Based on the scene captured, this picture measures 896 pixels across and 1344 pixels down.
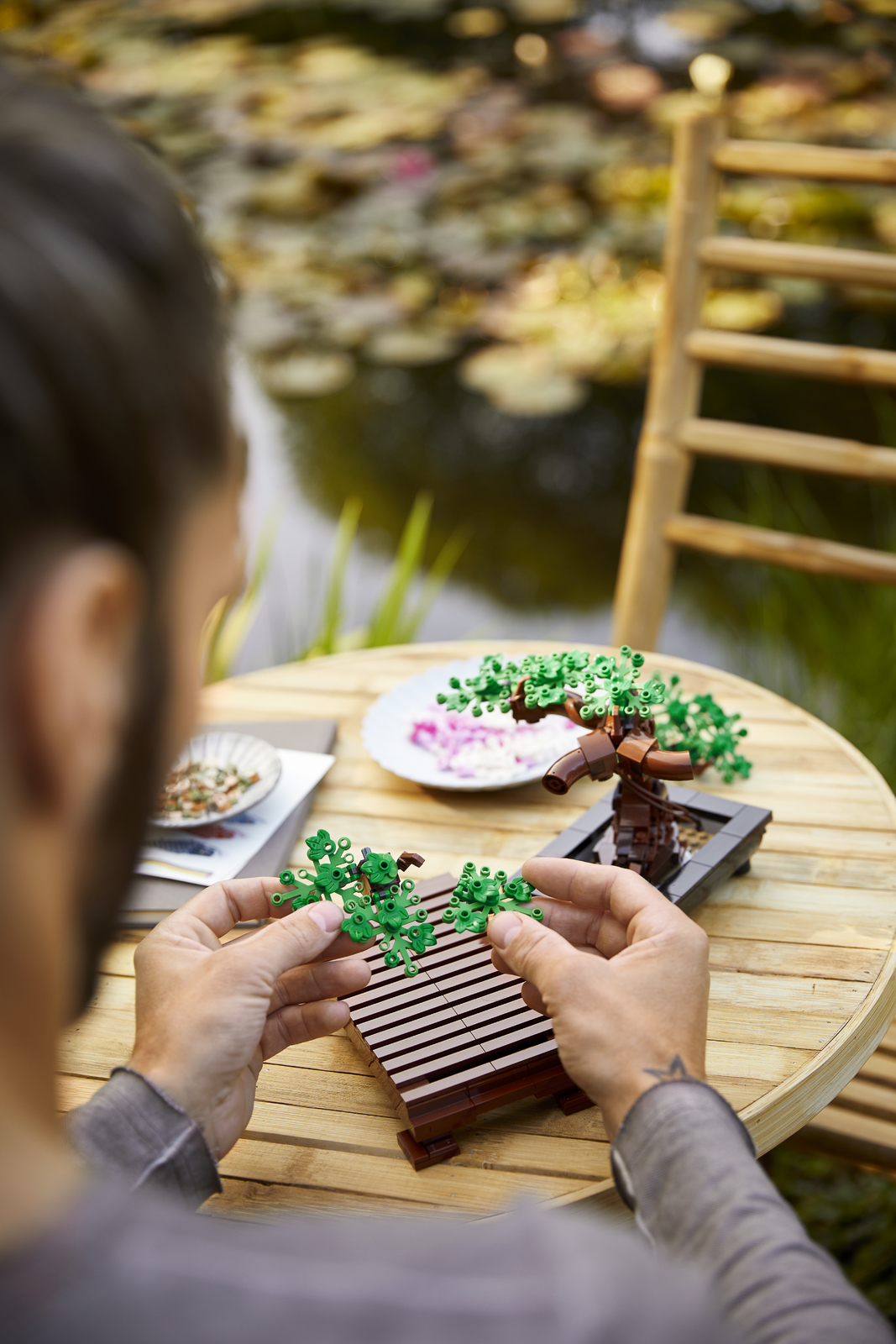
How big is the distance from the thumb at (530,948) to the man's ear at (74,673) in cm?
44

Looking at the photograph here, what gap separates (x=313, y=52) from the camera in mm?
4332

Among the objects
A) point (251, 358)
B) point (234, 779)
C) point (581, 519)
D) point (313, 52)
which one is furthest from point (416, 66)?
point (234, 779)

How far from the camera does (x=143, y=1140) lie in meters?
0.71

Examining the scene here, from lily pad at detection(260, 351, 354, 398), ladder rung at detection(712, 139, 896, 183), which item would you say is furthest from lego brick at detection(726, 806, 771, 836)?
lily pad at detection(260, 351, 354, 398)

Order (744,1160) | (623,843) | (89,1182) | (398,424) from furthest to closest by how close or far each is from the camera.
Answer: (398,424) < (623,843) < (744,1160) < (89,1182)

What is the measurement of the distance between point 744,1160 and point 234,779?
72 centimetres

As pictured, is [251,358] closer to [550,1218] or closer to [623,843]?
[623,843]

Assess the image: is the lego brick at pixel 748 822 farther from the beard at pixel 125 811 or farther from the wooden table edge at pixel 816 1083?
the beard at pixel 125 811

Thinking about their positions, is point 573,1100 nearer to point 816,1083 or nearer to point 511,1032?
point 511,1032

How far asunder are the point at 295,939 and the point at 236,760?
46cm

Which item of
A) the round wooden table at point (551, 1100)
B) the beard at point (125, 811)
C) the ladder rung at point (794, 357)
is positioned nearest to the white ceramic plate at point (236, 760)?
the round wooden table at point (551, 1100)

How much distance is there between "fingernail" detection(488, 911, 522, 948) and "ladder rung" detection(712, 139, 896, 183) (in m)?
1.30

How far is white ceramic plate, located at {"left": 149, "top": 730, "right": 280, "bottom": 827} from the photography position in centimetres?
113

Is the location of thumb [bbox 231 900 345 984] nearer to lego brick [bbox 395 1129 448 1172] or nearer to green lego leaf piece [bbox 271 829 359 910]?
green lego leaf piece [bbox 271 829 359 910]
